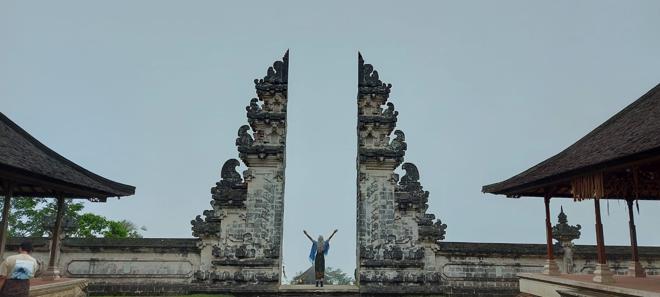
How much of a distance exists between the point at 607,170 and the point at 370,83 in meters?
8.92

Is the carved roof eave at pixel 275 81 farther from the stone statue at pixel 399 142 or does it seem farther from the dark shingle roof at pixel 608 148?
the dark shingle roof at pixel 608 148

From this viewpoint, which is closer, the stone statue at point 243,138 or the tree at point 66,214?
the stone statue at point 243,138

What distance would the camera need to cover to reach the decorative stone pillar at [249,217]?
14.1m

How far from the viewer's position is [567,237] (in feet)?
46.2

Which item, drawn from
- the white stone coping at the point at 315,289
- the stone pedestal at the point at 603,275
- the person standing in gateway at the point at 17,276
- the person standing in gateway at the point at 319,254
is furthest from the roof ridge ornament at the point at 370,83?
the person standing in gateway at the point at 17,276

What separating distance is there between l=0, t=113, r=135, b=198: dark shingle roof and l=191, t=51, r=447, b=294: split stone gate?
327cm

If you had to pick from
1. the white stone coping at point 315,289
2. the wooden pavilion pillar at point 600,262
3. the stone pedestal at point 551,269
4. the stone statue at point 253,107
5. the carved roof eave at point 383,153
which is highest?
the stone statue at point 253,107

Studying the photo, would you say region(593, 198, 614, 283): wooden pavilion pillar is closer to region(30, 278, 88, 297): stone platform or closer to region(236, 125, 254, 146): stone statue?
region(236, 125, 254, 146): stone statue

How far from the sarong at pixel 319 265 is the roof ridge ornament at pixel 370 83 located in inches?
214

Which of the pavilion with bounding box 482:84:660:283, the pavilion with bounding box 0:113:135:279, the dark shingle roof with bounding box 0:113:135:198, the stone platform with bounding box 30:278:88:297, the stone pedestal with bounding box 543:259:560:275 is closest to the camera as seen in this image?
the pavilion with bounding box 482:84:660:283

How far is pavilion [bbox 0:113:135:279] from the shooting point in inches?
338

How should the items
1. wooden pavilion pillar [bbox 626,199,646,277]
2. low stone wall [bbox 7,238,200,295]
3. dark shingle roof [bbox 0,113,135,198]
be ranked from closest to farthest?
dark shingle roof [bbox 0,113,135,198] < wooden pavilion pillar [bbox 626,199,646,277] < low stone wall [bbox 7,238,200,295]

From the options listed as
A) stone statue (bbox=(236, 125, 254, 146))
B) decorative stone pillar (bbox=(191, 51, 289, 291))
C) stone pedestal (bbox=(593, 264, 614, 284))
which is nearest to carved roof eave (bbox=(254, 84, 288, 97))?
decorative stone pillar (bbox=(191, 51, 289, 291))

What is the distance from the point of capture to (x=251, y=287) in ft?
46.0
